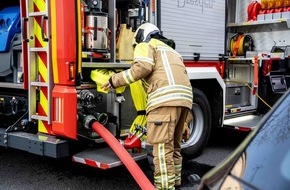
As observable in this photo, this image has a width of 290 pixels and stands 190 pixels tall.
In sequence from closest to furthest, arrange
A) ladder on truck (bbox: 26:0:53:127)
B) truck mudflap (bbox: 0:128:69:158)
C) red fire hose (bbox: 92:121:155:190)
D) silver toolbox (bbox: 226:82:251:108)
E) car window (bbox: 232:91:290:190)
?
car window (bbox: 232:91:290:190) → red fire hose (bbox: 92:121:155:190) → truck mudflap (bbox: 0:128:69:158) → ladder on truck (bbox: 26:0:53:127) → silver toolbox (bbox: 226:82:251:108)

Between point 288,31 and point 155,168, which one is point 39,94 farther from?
point 288,31

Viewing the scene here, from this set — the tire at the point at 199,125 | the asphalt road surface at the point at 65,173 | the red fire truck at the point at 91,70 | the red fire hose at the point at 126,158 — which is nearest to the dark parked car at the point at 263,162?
the red fire hose at the point at 126,158

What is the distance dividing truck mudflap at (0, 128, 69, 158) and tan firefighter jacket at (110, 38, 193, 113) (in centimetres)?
76

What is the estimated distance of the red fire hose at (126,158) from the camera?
3590 mm

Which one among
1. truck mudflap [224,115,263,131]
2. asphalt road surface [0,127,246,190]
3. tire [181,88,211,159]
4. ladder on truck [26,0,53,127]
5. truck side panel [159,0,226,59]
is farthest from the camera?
truck mudflap [224,115,263,131]

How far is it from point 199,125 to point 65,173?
185cm

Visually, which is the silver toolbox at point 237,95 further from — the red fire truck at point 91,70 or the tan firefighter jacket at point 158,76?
the tan firefighter jacket at point 158,76

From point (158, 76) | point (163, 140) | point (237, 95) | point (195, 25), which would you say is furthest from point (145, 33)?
point (237, 95)

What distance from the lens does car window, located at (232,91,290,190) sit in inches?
62.1

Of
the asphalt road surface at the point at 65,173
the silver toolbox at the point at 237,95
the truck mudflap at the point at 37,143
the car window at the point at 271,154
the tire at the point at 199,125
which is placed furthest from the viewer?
the silver toolbox at the point at 237,95

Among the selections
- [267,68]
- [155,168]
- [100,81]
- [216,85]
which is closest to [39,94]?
[100,81]

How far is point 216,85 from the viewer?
567 centimetres

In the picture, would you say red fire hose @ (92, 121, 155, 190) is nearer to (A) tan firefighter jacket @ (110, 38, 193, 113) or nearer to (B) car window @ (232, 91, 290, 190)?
(A) tan firefighter jacket @ (110, 38, 193, 113)

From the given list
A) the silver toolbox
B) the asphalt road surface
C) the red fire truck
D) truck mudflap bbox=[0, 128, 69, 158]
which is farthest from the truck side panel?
truck mudflap bbox=[0, 128, 69, 158]
